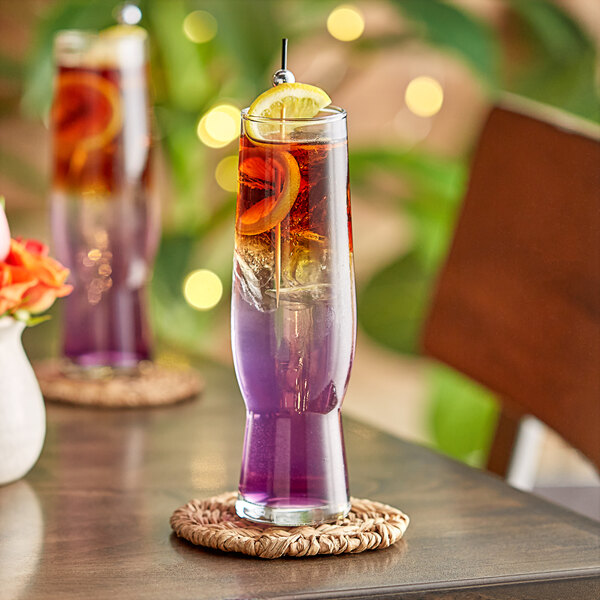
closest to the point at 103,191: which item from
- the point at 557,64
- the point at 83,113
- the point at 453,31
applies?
the point at 83,113

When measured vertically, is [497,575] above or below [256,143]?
below

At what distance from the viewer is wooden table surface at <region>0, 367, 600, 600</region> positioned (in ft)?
1.94

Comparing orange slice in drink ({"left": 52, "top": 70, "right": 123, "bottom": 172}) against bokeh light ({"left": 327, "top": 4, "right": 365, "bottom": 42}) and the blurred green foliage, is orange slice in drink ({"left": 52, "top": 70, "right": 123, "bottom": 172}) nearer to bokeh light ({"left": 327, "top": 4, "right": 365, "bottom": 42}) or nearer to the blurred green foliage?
the blurred green foliage

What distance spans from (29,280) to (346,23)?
1.68m

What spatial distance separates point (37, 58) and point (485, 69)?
2.64 feet

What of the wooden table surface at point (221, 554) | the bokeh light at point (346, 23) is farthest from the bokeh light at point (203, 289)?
the wooden table surface at point (221, 554)

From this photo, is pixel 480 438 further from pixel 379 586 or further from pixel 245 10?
pixel 379 586

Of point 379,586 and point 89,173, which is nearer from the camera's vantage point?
point 379,586

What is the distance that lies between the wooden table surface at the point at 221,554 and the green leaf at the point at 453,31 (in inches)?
47.3

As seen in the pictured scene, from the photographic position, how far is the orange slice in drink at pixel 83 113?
109 centimetres

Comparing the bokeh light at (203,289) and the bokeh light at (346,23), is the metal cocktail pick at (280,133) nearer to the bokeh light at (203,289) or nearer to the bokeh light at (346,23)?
the bokeh light at (203,289)

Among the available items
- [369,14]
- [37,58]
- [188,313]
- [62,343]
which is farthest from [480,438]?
[62,343]

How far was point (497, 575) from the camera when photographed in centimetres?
62

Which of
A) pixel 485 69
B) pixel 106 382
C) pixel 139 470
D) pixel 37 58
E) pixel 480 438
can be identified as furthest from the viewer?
pixel 480 438
